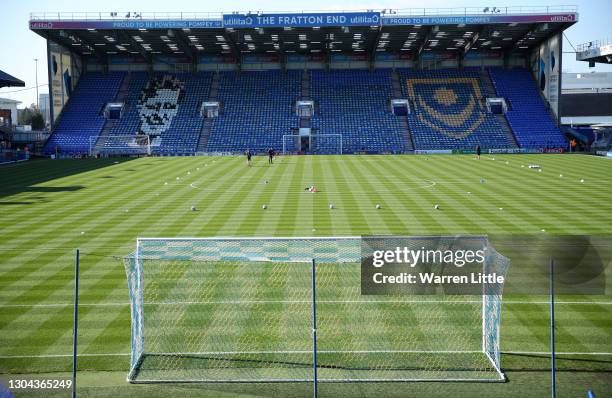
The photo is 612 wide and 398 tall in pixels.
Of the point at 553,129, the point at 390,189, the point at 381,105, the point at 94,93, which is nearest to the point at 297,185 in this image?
the point at 390,189

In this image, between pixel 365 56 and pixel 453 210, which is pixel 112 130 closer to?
pixel 365 56

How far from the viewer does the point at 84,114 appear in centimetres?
7650

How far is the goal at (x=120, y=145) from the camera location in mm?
69875

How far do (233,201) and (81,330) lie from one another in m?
18.5

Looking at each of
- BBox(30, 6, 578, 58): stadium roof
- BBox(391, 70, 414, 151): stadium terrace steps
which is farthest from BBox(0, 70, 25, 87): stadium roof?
BBox(391, 70, 414, 151): stadium terrace steps

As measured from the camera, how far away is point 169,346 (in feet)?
41.8

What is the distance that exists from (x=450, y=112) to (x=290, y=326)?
6672 centimetres

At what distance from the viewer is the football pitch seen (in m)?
11.5

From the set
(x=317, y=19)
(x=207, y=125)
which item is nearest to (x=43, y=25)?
(x=207, y=125)

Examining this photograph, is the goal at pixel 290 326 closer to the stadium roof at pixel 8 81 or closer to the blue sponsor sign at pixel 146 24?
the stadium roof at pixel 8 81

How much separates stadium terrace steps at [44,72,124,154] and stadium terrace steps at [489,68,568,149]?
54.8 metres

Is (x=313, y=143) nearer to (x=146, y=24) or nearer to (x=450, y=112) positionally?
(x=450, y=112)

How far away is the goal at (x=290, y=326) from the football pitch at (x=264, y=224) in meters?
0.26

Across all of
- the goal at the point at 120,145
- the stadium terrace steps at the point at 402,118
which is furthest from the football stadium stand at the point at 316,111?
the goal at the point at 120,145
